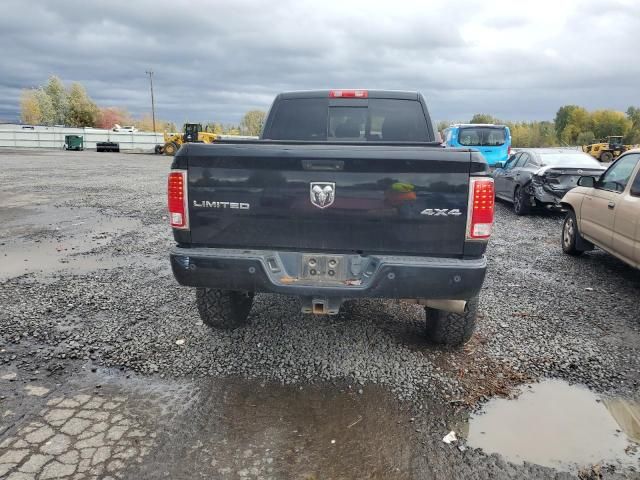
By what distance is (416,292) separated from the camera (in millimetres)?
3205

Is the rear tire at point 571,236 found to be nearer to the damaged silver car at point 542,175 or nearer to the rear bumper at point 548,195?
the damaged silver car at point 542,175

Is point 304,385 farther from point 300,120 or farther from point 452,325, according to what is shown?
point 300,120

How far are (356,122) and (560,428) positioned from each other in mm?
3426

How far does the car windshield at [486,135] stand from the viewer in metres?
15.5

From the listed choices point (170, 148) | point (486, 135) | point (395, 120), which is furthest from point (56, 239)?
point (170, 148)

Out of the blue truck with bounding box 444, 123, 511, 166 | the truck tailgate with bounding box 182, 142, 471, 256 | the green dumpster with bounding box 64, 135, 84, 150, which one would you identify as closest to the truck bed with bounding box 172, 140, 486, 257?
the truck tailgate with bounding box 182, 142, 471, 256

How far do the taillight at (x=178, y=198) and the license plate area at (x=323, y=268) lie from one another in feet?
2.86

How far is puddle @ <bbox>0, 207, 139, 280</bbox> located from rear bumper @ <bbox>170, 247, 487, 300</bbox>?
3523mm

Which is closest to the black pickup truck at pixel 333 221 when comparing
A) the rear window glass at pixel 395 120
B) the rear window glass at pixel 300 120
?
the rear window glass at pixel 395 120

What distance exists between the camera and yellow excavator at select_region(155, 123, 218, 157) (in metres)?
37.6

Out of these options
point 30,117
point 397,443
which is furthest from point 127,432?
point 30,117

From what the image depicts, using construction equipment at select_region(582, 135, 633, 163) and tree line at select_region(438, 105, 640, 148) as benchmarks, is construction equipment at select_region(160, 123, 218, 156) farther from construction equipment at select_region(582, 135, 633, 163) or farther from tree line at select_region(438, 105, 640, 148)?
tree line at select_region(438, 105, 640, 148)

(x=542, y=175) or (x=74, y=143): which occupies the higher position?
(x=542, y=175)

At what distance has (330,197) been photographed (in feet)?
10.5
